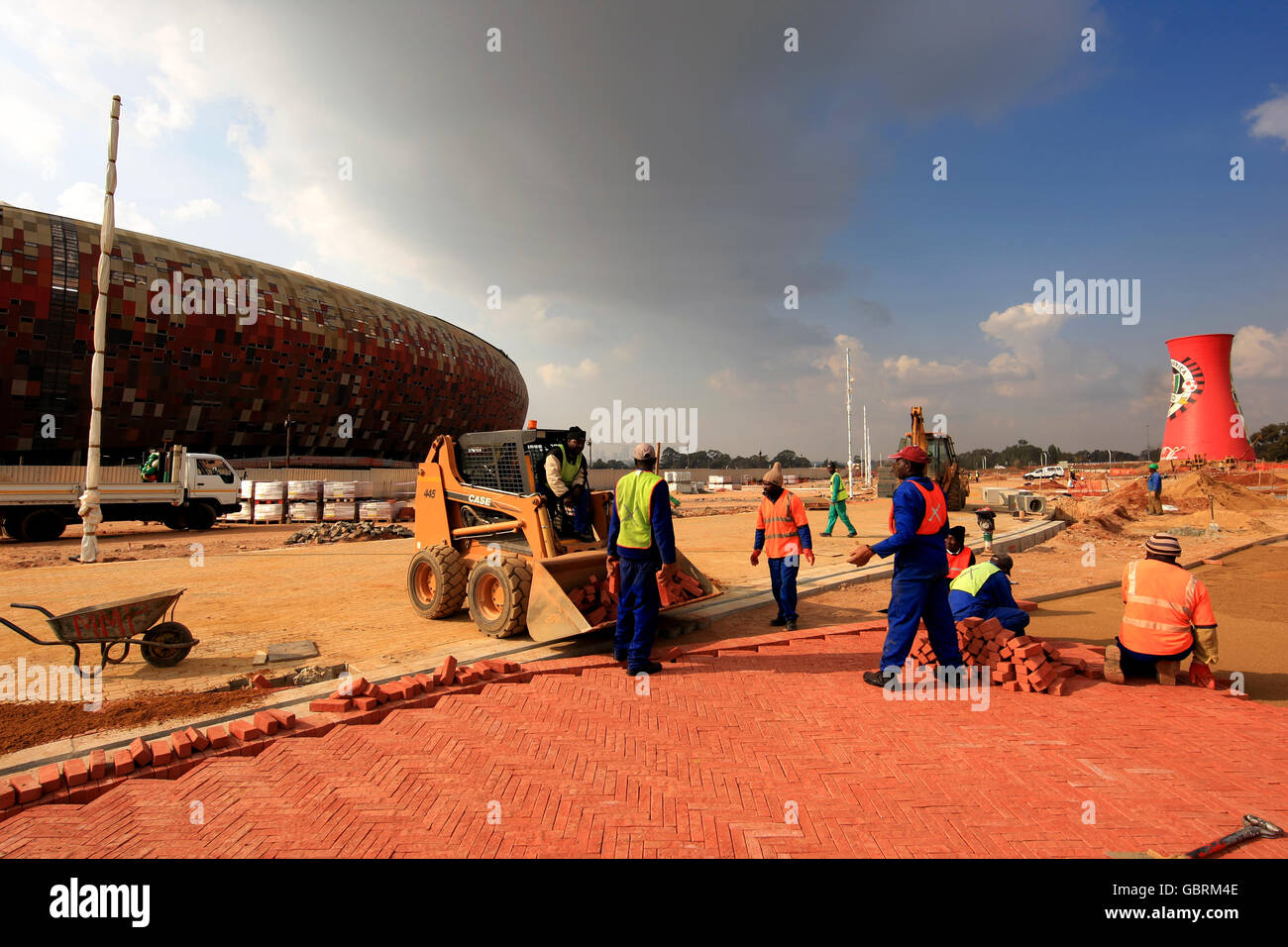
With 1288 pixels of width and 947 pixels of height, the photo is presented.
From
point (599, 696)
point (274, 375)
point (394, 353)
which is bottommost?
point (599, 696)

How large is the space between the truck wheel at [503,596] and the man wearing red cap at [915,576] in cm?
340

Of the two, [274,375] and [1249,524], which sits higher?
[274,375]

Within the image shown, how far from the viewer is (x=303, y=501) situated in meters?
23.2

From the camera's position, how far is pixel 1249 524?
18422 mm

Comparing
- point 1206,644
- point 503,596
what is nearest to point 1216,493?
point 1206,644

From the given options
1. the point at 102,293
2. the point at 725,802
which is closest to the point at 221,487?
the point at 102,293

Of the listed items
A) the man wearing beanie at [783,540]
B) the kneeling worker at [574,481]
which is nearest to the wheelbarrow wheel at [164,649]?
the kneeling worker at [574,481]

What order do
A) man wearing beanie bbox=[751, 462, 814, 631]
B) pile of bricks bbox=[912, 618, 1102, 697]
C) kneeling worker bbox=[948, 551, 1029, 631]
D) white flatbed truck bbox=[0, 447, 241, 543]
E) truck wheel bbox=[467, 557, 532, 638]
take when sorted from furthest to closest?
white flatbed truck bbox=[0, 447, 241, 543]
man wearing beanie bbox=[751, 462, 814, 631]
truck wheel bbox=[467, 557, 532, 638]
kneeling worker bbox=[948, 551, 1029, 631]
pile of bricks bbox=[912, 618, 1102, 697]

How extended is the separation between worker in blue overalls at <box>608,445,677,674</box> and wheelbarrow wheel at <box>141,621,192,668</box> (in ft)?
13.4

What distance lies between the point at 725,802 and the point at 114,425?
144 ft

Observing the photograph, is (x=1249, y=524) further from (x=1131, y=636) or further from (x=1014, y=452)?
(x=1014, y=452)

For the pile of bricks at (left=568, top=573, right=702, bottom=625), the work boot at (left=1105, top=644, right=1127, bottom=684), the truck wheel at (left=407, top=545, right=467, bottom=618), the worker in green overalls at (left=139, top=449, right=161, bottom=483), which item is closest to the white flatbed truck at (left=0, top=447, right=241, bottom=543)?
the worker in green overalls at (left=139, top=449, right=161, bottom=483)

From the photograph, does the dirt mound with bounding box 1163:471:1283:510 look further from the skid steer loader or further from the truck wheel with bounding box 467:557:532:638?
the truck wheel with bounding box 467:557:532:638

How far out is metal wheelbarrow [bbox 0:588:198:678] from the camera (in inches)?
196
